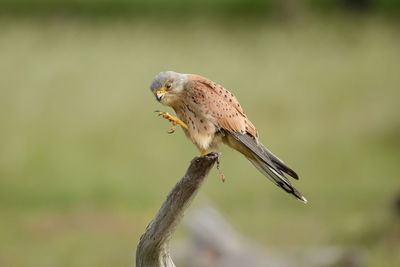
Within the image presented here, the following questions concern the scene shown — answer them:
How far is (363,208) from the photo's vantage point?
36.1ft

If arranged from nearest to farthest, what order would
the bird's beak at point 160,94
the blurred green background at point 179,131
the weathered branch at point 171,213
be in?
1. the weathered branch at point 171,213
2. the bird's beak at point 160,94
3. the blurred green background at point 179,131

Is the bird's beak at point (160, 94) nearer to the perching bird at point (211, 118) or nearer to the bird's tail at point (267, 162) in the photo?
the perching bird at point (211, 118)

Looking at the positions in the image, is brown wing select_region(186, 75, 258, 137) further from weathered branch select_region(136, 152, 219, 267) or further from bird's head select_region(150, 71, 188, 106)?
weathered branch select_region(136, 152, 219, 267)

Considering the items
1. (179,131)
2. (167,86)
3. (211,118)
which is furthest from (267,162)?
(179,131)

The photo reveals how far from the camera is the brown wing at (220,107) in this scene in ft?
14.1

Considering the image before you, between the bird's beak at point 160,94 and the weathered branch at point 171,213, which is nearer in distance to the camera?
the weathered branch at point 171,213

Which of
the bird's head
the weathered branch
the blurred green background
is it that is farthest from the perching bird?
the blurred green background

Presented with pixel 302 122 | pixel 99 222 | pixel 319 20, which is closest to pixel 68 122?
pixel 99 222

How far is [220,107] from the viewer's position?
4.34 meters

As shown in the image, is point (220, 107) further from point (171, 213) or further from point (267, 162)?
point (171, 213)

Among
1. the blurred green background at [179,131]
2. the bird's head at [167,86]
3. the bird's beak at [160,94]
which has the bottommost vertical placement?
the bird's beak at [160,94]

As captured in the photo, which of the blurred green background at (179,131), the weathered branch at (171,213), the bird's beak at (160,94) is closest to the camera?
the weathered branch at (171,213)

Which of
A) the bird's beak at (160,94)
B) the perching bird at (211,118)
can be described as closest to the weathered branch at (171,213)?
the perching bird at (211,118)

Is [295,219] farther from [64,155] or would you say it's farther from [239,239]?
[64,155]
